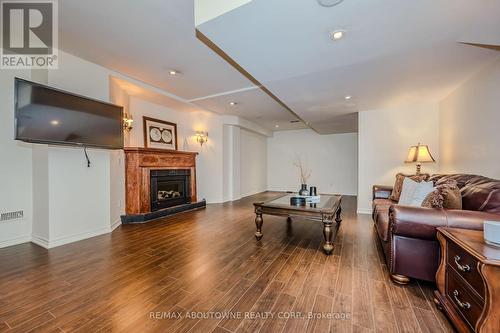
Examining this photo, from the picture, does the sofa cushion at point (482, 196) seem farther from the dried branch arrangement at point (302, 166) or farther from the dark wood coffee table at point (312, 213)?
the dried branch arrangement at point (302, 166)

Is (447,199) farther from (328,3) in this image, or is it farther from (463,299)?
(328,3)

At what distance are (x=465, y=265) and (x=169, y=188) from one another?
4827 mm

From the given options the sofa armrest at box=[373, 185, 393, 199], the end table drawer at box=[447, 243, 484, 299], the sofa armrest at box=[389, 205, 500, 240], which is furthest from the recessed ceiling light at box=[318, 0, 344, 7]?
the sofa armrest at box=[373, 185, 393, 199]

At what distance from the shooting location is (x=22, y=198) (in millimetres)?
2869

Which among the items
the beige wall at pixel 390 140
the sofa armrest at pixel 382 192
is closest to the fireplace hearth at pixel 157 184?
the sofa armrest at pixel 382 192

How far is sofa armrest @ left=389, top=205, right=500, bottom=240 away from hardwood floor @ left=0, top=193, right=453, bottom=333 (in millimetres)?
523

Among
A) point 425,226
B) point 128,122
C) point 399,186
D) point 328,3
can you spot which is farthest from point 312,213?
point 128,122

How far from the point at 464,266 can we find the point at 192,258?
2.36 m

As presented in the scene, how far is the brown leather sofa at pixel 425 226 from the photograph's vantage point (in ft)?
5.42

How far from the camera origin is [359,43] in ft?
6.66

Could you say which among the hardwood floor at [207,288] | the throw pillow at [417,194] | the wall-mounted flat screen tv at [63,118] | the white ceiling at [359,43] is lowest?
the hardwood floor at [207,288]

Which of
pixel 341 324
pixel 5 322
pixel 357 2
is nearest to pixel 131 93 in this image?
pixel 5 322

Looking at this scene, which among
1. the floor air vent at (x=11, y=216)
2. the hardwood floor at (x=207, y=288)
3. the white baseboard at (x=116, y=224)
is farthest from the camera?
the white baseboard at (x=116, y=224)

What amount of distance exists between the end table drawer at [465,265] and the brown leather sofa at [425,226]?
0.82ft
